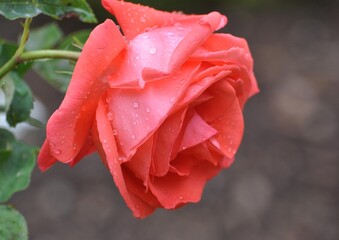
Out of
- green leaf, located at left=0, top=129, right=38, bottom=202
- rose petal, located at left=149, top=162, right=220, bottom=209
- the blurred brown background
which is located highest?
rose petal, located at left=149, top=162, right=220, bottom=209

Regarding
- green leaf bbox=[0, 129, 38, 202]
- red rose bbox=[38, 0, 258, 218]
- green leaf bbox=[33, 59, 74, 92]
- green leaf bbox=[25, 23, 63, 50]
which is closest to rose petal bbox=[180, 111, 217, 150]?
red rose bbox=[38, 0, 258, 218]

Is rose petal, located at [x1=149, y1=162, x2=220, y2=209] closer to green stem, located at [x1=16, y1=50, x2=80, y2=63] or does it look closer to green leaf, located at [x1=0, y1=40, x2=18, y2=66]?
green stem, located at [x1=16, y1=50, x2=80, y2=63]

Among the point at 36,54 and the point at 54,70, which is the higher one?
the point at 36,54

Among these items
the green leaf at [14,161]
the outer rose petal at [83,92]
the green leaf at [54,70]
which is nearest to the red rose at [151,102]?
the outer rose petal at [83,92]

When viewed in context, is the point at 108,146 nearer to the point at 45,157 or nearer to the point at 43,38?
the point at 45,157

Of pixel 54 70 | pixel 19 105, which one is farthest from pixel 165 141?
pixel 54 70

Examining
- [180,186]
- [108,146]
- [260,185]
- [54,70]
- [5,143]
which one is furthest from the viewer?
[260,185]

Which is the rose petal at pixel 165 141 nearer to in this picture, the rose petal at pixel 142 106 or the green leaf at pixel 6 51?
the rose petal at pixel 142 106
